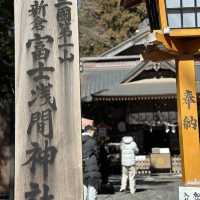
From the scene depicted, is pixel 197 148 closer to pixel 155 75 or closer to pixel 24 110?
pixel 24 110

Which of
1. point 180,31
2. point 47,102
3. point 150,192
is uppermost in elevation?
point 180,31

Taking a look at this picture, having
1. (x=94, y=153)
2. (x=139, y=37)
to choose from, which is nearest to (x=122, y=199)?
(x=94, y=153)

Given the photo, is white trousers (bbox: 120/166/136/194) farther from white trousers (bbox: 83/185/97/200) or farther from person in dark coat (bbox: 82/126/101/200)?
white trousers (bbox: 83/185/97/200)

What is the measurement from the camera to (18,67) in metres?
6.67

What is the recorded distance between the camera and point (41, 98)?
6598 mm

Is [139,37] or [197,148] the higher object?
[139,37]

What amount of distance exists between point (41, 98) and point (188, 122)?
4176mm

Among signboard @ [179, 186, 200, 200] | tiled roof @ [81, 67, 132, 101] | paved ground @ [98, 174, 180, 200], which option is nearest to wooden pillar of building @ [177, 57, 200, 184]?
signboard @ [179, 186, 200, 200]

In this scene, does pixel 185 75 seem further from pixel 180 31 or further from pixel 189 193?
pixel 189 193

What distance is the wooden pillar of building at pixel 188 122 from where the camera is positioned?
10008 mm

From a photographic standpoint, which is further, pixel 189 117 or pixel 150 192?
pixel 150 192

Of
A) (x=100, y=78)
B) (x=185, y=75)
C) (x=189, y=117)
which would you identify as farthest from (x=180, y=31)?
(x=100, y=78)

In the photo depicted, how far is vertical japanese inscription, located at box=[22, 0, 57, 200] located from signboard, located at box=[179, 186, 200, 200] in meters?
3.55

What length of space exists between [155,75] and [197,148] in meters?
13.9
